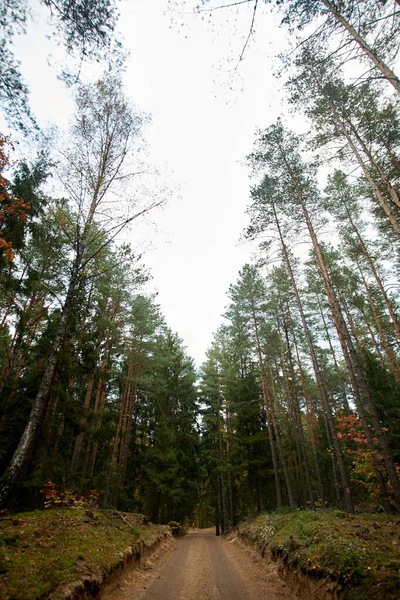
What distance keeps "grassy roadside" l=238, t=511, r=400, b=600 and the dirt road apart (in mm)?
656

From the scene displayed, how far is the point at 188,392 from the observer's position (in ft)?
74.8

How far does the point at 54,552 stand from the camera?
14.9ft

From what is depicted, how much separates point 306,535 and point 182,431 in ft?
49.4

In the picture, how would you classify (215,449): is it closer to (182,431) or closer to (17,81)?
(182,431)

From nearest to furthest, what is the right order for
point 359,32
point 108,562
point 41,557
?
1. point 41,557
2. point 108,562
3. point 359,32

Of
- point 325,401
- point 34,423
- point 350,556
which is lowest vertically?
point 350,556

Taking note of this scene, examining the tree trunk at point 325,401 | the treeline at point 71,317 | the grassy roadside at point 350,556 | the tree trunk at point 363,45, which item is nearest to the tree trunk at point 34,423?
the treeline at point 71,317

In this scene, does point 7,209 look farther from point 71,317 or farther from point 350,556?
point 350,556

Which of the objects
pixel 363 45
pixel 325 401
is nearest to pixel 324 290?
pixel 325 401

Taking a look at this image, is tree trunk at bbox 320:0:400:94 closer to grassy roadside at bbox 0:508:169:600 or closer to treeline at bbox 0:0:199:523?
treeline at bbox 0:0:199:523

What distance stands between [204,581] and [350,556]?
4.63 m

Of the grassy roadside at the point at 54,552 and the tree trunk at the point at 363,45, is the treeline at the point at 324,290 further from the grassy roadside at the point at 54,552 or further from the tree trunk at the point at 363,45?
the grassy roadside at the point at 54,552

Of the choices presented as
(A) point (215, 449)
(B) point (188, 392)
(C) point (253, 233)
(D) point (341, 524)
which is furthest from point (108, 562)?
(A) point (215, 449)

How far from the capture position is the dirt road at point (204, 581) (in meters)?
5.54
